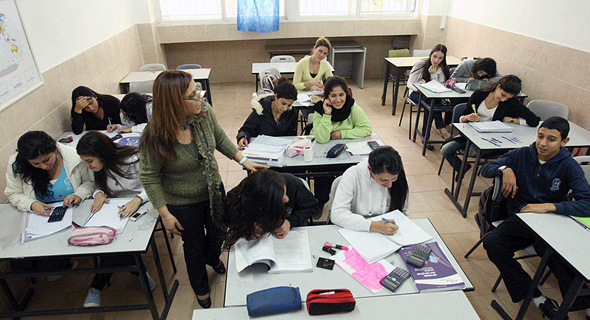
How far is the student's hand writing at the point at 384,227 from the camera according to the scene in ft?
6.24

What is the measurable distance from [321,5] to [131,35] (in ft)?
11.6

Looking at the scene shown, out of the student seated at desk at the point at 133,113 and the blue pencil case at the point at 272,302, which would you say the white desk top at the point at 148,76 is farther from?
the blue pencil case at the point at 272,302

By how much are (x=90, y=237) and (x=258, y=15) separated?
5535 mm

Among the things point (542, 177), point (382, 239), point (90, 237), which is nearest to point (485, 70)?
point (542, 177)

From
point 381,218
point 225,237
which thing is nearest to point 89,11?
point 225,237

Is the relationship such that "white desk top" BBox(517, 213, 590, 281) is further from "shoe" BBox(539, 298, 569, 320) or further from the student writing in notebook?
the student writing in notebook

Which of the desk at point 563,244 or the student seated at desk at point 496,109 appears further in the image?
the student seated at desk at point 496,109

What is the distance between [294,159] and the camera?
2.77 meters

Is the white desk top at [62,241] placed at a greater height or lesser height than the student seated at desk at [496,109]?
lesser

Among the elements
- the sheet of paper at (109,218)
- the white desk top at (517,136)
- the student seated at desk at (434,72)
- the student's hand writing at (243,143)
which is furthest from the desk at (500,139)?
the sheet of paper at (109,218)

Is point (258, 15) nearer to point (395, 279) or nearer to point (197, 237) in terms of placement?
point (197, 237)

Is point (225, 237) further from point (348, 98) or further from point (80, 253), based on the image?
point (348, 98)

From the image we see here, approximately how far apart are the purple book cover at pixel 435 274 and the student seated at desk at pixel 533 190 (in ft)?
2.70

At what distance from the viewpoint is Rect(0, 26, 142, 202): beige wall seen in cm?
257
